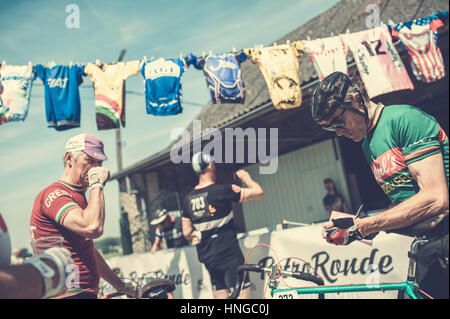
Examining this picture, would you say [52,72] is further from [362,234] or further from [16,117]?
[362,234]

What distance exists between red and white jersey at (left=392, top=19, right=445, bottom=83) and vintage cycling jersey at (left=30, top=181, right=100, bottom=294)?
5517 millimetres

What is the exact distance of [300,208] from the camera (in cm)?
1023

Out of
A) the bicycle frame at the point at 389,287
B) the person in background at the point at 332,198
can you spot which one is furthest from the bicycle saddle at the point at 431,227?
the person in background at the point at 332,198

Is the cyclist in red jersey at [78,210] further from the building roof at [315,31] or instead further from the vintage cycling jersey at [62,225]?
the building roof at [315,31]

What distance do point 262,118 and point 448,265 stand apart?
222 inches

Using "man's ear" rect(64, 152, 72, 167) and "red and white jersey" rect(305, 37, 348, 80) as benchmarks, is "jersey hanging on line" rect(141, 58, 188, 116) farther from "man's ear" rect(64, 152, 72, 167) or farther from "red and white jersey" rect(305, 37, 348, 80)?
"man's ear" rect(64, 152, 72, 167)

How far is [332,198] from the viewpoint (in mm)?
8938

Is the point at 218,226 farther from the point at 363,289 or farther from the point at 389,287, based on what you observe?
the point at 389,287

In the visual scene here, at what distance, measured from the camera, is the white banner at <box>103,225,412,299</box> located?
395cm

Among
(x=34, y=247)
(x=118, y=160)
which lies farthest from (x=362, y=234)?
(x=118, y=160)

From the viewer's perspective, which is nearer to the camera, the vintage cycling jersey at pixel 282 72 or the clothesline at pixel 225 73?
the clothesline at pixel 225 73

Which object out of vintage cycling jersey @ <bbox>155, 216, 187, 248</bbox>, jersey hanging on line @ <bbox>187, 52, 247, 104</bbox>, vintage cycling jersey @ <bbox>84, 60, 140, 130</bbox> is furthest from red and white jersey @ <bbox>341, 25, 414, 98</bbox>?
vintage cycling jersey @ <bbox>155, 216, 187, 248</bbox>

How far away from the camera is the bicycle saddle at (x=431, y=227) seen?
67.7 inches

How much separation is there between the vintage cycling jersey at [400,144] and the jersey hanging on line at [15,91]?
17.0ft
